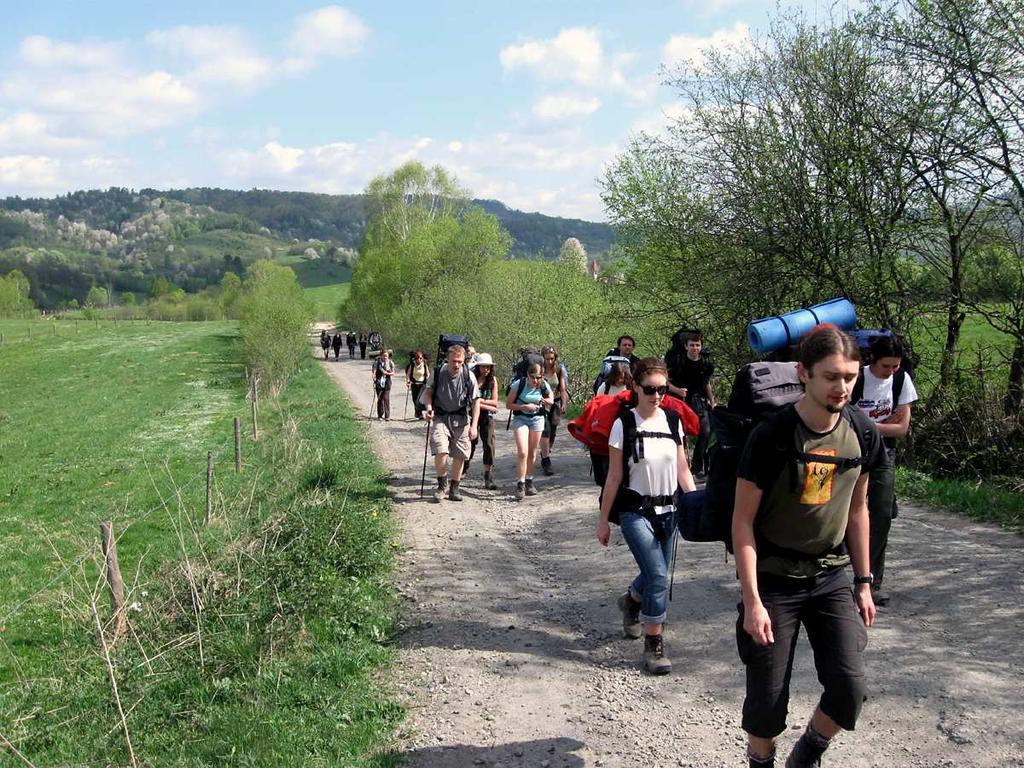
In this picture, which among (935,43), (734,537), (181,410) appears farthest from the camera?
(181,410)

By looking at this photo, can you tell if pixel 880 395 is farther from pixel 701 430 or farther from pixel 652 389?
pixel 701 430

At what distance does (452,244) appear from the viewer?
48.2 meters

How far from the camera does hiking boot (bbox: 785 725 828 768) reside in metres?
3.53

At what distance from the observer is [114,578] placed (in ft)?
22.6

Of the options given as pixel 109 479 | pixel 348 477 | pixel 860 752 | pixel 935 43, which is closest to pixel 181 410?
pixel 109 479

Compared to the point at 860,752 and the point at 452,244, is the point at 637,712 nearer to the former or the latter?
the point at 860,752

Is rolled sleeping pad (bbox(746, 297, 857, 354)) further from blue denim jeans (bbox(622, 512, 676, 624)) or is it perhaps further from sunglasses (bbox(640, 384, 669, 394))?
blue denim jeans (bbox(622, 512, 676, 624))

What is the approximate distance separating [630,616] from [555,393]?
6810 millimetres

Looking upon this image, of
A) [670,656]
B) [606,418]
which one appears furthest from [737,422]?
[670,656]

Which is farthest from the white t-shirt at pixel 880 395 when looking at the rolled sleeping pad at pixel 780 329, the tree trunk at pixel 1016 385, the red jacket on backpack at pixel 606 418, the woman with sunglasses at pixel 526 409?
the tree trunk at pixel 1016 385

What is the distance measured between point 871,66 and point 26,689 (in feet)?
37.0

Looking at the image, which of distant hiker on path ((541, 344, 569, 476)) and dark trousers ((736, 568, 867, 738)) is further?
distant hiker on path ((541, 344, 569, 476))

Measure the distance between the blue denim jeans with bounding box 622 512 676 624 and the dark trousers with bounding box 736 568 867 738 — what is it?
60.9 inches

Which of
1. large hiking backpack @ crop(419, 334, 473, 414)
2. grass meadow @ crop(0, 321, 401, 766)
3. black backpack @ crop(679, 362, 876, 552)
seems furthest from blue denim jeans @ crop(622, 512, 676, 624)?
large hiking backpack @ crop(419, 334, 473, 414)
